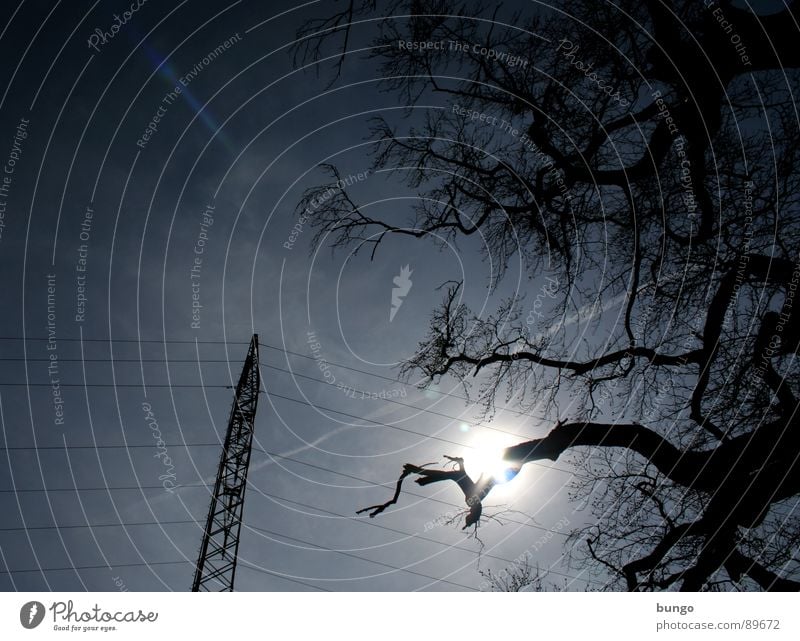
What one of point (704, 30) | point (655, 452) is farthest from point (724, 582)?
point (704, 30)

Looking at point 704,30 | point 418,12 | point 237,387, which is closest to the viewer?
point 704,30

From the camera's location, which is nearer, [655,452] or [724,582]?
[655,452]

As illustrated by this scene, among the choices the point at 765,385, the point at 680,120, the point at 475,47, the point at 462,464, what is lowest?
the point at 462,464

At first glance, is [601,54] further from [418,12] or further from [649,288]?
[649,288]

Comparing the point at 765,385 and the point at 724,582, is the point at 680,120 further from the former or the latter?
the point at 724,582

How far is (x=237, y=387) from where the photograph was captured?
1769 centimetres

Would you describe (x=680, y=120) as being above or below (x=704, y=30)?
below

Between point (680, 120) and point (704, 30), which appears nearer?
point (704, 30)

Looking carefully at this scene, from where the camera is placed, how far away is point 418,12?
7973 millimetres

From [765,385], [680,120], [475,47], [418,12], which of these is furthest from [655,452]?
[418,12]

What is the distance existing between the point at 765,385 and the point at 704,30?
520 centimetres

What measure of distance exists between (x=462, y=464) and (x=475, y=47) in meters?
6.74
